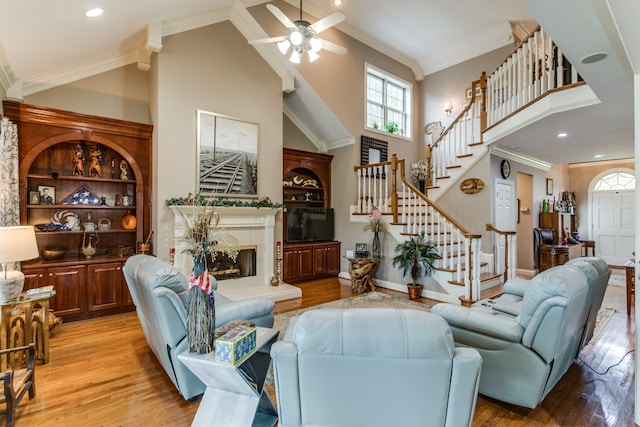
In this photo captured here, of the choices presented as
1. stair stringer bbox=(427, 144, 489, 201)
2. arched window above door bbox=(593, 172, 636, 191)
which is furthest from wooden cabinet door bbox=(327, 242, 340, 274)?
arched window above door bbox=(593, 172, 636, 191)

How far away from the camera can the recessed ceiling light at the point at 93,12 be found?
3350 mm

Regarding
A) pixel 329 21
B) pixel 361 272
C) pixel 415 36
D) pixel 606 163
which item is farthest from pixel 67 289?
pixel 606 163

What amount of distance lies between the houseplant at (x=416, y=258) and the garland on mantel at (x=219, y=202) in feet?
7.54

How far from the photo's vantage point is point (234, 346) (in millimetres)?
1557

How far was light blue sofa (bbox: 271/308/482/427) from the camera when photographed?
1382 mm

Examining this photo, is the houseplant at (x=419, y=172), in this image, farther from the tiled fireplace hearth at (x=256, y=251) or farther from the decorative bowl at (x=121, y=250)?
the decorative bowl at (x=121, y=250)

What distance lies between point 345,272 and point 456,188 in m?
2.93

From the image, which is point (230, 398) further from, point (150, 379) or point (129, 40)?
point (129, 40)

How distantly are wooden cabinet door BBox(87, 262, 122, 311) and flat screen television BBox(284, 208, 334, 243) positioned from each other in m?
2.85

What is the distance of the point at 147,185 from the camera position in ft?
15.6

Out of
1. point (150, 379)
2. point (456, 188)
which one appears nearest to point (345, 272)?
point (456, 188)

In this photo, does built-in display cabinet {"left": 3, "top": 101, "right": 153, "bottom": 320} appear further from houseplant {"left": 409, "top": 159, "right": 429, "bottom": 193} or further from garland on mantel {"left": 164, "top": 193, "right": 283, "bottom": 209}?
houseplant {"left": 409, "top": 159, "right": 429, "bottom": 193}

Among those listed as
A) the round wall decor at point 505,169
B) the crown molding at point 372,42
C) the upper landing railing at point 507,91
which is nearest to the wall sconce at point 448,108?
the upper landing railing at point 507,91

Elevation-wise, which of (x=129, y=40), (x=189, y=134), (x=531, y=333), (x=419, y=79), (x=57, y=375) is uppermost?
(x=419, y=79)
